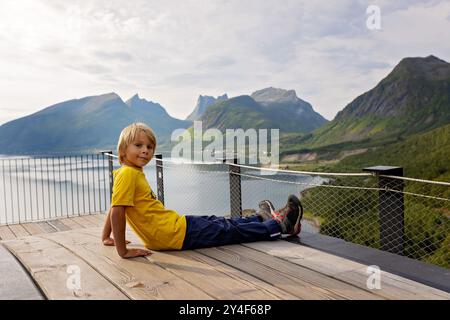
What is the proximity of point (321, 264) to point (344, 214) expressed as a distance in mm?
35257

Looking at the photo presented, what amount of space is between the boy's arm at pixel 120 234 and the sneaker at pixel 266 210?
0.94 metres

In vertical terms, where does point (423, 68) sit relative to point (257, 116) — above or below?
above

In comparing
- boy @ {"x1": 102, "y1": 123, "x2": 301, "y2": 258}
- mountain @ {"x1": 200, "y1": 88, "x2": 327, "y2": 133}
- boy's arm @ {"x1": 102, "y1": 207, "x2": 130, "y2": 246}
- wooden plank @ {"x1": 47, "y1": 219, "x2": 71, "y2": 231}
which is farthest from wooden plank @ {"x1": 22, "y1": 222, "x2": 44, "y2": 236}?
mountain @ {"x1": 200, "y1": 88, "x2": 327, "y2": 133}

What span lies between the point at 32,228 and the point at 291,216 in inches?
159

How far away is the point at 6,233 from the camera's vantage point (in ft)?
16.5

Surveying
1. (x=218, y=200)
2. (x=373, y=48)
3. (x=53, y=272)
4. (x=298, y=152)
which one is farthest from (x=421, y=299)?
(x=373, y=48)

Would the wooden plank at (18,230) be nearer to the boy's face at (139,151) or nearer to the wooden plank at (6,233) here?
the wooden plank at (6,233)

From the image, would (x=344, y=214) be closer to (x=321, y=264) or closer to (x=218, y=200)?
(x=218, y=200)

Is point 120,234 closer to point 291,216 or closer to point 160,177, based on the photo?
point 291,216

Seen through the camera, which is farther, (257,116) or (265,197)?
(257,116)

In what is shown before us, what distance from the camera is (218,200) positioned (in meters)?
36.0

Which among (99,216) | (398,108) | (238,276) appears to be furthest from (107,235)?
(398,108)

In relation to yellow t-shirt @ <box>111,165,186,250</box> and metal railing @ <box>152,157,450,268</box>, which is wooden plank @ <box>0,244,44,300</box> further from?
metal railing @ <box>152,157,450,268</box>
